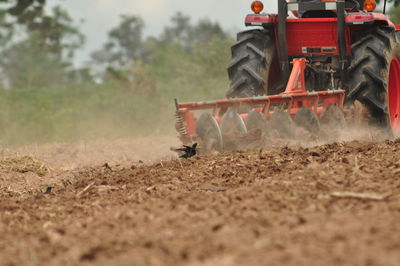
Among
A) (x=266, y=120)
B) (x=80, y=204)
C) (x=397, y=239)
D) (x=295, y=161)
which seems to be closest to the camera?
(x=397, y=239)

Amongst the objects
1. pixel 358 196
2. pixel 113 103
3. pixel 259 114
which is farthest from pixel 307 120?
pixel 113 103

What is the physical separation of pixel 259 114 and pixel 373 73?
1.73 m

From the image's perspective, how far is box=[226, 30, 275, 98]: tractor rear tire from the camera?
9.18 meters

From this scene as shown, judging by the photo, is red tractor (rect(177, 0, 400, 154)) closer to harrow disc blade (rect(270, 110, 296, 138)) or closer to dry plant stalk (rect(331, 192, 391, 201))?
harrow disc blade (rect(270, 110, 296, 138))

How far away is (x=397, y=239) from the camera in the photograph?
9.23 ft

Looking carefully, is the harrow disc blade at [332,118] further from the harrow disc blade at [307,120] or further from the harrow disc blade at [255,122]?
the harrow disc blade at [255,122]

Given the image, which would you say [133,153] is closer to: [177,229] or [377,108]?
[377,108]

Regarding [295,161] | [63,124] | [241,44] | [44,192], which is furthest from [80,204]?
[63,124]

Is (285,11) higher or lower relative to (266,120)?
higher

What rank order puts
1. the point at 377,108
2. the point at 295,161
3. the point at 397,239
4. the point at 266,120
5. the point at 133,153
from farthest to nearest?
1. the point at 133,153
2. the point at 377,108
3. the point at 266,120
4. the point at 295,161
5. the point at 397,239

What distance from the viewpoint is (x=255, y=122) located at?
8117 millimetres

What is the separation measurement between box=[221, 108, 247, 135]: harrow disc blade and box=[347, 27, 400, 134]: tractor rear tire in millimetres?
1819

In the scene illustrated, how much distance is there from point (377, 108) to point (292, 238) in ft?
20.7

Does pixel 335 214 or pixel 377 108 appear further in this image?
pixel 377 108
